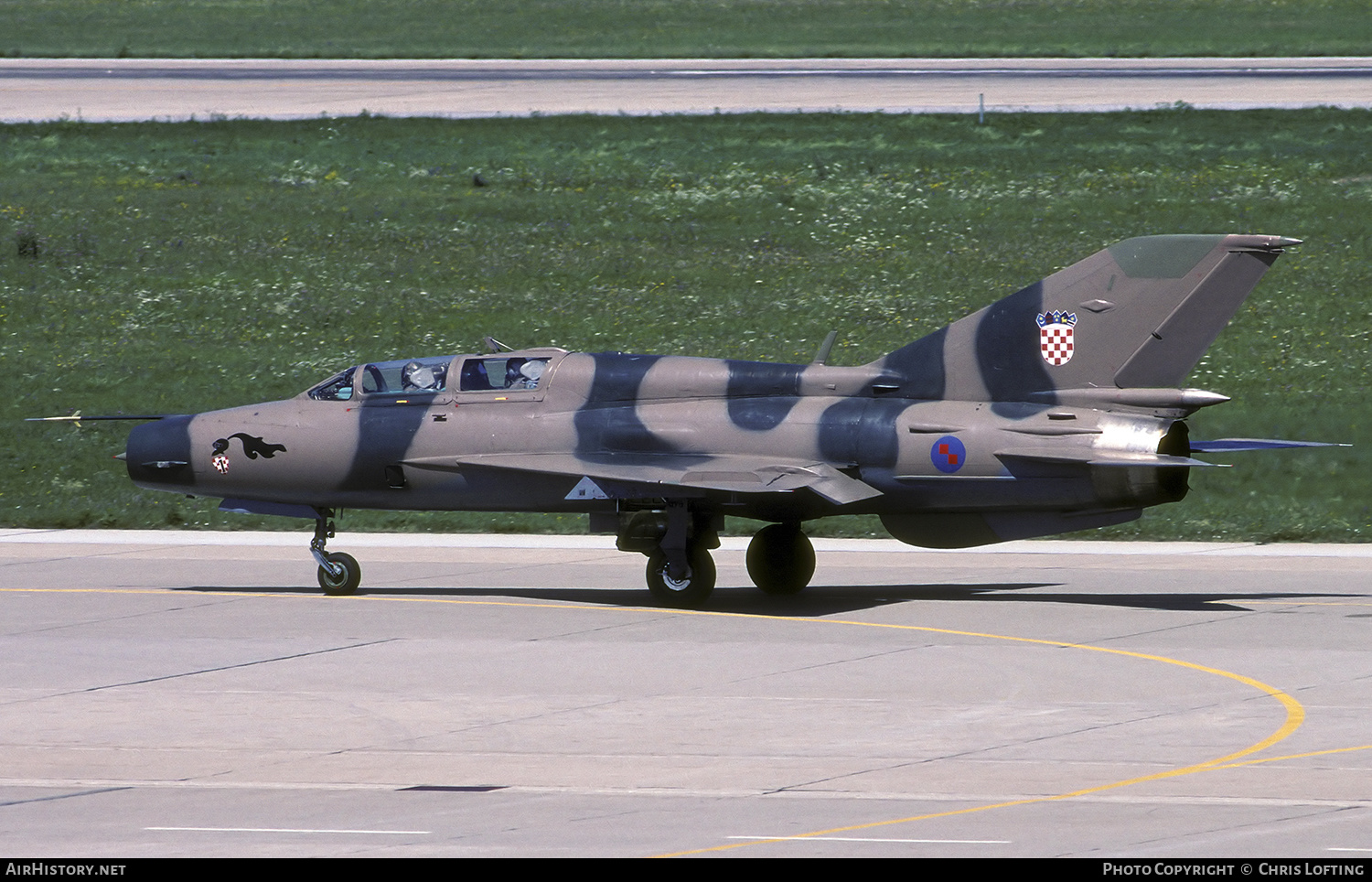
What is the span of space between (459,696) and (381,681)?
1.00 meters

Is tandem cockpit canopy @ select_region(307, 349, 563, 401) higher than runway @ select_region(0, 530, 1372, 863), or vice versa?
tandem cockpit canopy @ select_region(307, 349, 563, 401)

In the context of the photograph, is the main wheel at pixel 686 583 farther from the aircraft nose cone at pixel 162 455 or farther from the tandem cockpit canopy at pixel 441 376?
the aircraft nose cone at pixel 162 455

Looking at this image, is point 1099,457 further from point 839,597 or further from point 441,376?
point 441,376

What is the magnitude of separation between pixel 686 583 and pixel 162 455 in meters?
6.21

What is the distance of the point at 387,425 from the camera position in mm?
21469

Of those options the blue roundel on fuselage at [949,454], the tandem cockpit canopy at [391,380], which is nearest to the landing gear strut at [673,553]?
the blue roundel on fuselage at [949,454]

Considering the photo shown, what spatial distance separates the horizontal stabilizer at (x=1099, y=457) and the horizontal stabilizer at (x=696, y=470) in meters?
1.59

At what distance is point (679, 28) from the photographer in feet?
231

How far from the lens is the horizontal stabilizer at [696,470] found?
64.2 ft

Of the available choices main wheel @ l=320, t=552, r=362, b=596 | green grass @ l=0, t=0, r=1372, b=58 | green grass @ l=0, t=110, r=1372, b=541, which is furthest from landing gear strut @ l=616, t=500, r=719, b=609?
green grass @ l=0, t=0, r=1372, b=58

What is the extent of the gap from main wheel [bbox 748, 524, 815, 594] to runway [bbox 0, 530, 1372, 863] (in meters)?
0.21

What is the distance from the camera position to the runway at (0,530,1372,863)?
37.8ft

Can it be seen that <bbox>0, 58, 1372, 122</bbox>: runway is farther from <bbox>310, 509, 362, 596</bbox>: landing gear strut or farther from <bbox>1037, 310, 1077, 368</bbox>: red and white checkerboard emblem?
<bbox>1037, 310, 1077, 368</bbox>: red and white checkerboard emblem

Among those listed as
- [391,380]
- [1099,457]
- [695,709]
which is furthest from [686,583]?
[695,709]
